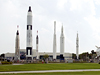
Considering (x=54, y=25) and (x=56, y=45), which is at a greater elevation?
(x=54, y=25)

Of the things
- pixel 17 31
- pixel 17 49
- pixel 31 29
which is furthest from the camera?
pixel 17 49

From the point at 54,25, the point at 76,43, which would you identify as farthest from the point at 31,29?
the point at 76,43

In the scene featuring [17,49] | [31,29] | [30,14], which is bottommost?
[17,49]

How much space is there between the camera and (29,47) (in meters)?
78.9

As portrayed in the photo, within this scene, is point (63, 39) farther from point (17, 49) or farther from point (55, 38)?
point (17, 49)

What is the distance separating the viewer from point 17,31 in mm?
94125

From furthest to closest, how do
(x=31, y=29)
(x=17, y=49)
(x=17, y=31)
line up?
(x=17, y=49) → (x=17, y=31) → (x=31, y=29)

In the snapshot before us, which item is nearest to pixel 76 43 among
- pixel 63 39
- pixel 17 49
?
pixel 63 39

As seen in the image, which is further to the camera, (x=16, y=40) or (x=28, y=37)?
(x=16, y=40)

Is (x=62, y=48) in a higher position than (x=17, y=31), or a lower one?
lower

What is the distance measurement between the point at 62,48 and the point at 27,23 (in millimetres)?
25718

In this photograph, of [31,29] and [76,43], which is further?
[76,43]

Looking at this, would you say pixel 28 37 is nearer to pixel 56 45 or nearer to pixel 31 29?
pixel 31 29

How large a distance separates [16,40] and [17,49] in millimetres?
4239
